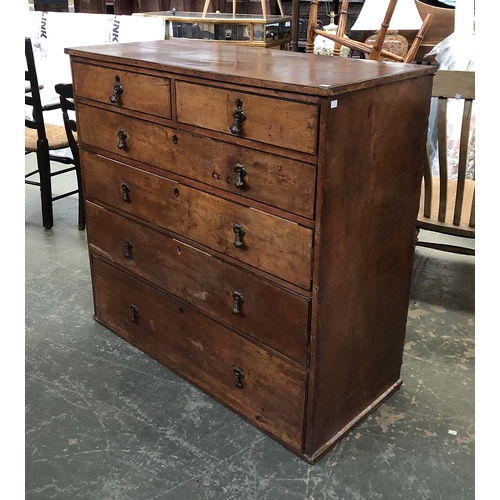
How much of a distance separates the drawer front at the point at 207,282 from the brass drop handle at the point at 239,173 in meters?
0.30

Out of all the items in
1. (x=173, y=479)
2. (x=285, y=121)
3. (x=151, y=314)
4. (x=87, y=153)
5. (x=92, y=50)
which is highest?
(x=92, y=50)

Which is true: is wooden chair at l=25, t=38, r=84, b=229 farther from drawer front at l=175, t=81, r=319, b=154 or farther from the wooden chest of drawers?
drawer front at l=175, t=81, r=319, b=154

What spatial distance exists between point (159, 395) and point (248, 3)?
543 centimetres

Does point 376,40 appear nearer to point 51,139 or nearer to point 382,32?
point 382,32

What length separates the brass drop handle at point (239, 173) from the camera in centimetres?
179

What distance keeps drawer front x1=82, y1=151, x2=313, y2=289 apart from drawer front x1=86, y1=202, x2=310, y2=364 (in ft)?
0.20

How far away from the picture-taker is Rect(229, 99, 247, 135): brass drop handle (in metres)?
1.71

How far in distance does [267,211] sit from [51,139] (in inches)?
97.1

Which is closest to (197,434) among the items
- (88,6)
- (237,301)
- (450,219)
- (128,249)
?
(237,301)

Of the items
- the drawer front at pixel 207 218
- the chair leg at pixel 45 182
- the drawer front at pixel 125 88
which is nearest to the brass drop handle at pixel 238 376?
the drawer front at pixel 207 218

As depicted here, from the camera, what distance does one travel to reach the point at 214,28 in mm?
5066

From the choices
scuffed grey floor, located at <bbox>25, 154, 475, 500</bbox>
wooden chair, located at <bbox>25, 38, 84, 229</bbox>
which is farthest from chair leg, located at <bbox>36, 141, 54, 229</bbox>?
scuffed grey floor, located at <bbox>25, 154, 475, 500</bbox>

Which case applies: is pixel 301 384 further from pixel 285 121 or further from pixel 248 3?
pixel 248 3
